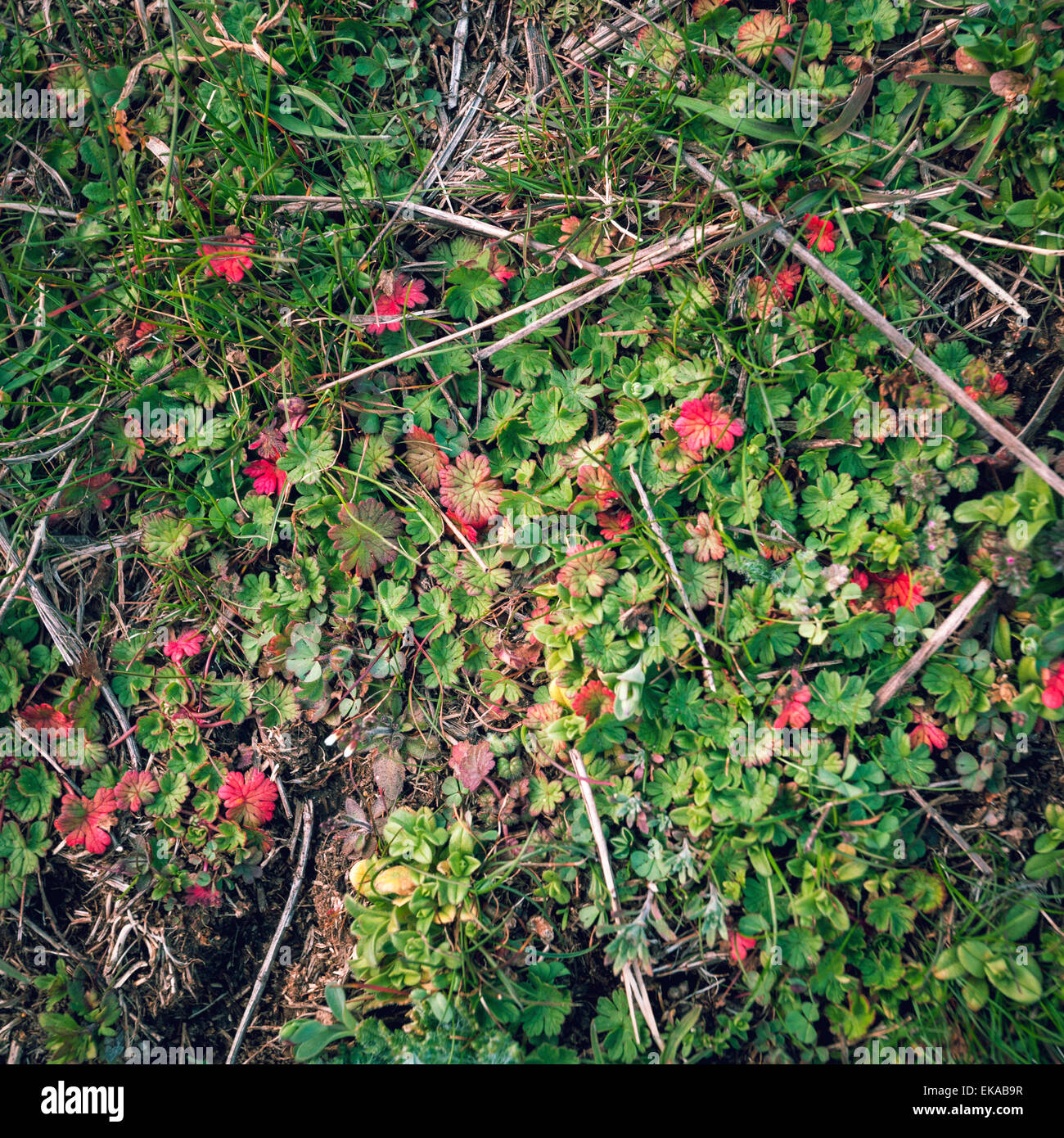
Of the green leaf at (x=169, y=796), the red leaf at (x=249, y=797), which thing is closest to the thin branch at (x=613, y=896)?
the red leaf at (x=249, y=797)

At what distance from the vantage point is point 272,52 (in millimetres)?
2984

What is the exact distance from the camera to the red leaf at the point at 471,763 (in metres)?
2.83

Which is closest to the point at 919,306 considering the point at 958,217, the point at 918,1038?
the point at 958,217

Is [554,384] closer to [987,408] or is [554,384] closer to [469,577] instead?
[469,577]

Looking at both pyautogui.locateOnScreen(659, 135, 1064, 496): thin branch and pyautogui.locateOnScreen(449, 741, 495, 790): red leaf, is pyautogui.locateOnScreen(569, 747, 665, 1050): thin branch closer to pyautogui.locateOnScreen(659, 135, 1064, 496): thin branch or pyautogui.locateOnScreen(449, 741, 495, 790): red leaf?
pyautogui.locateOnScreen(449, 741, 495, 790): red leaf

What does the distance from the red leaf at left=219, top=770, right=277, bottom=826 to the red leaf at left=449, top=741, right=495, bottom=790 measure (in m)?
0.79

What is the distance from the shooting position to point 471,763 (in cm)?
285

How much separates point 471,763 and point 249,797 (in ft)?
3.13

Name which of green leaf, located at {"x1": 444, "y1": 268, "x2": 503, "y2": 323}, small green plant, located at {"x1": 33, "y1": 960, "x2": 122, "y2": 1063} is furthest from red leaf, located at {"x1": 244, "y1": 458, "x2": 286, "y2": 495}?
small green plant, located at {"x1": 33, "y1": 960, "x2": 122, "y2": 1063}

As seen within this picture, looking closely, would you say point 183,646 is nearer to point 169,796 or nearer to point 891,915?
point 169,796

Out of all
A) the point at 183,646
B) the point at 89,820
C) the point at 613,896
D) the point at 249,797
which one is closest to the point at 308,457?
the point at 183,646

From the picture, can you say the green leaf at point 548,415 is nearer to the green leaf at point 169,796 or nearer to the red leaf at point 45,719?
the green leaf at point 169,796
